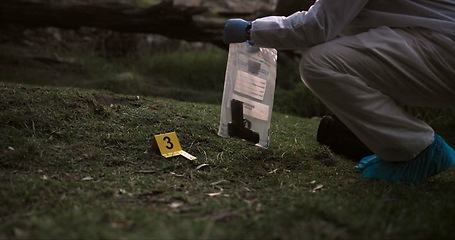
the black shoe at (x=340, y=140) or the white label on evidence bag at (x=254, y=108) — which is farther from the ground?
the white label on evidence bag at (x=254, y=108)

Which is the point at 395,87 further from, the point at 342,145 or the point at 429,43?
the point at 342,145

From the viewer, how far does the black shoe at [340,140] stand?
2545 mm

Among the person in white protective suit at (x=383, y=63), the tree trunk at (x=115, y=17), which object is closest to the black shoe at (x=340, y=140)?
the person in white protective suit at (x=383, y=63)

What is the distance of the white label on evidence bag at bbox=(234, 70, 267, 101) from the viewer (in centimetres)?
228

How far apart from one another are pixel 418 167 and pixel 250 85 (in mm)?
736

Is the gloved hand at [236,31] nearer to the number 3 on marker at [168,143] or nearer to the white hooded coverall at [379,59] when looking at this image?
the white hooded coverall at [379,59]

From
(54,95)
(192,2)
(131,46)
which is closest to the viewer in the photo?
(54,95)

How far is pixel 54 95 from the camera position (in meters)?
2.57

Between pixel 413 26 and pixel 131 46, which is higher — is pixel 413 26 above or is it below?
above

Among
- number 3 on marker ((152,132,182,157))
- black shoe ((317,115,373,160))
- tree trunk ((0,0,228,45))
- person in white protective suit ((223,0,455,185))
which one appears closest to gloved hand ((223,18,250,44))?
person in white protective suit ((223,0,455,185))

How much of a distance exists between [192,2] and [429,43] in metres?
3.06

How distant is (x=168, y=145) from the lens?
88.5 inches

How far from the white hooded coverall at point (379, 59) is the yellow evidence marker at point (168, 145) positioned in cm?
60

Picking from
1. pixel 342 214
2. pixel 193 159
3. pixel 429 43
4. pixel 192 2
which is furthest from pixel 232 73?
pixel 192 2
